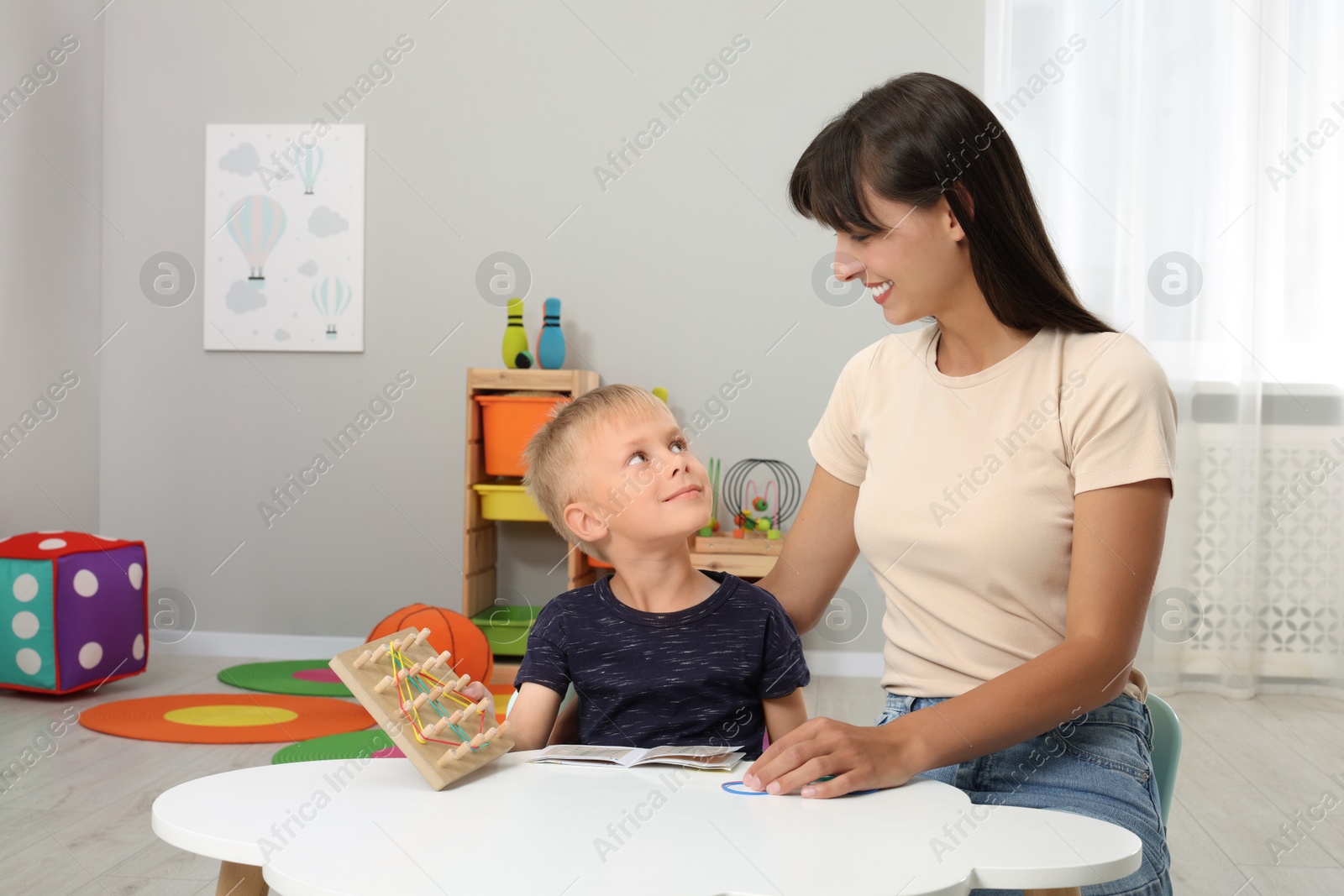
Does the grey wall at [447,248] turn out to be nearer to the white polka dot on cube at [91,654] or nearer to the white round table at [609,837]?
the white polka dot on cube at [91,654]

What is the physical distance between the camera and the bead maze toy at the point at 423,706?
2.72ft

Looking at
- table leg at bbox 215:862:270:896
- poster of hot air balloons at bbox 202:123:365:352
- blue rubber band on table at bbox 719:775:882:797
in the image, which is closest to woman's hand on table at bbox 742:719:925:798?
blue rubber band on table at bbox 719:775:882:797

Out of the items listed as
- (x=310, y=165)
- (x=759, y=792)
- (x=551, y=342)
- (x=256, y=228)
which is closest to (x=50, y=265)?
(x=256, y=228)

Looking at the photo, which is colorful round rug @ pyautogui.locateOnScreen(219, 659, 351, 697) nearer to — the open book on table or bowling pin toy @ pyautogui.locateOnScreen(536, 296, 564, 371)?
bowling pin toy @ pyautogui.locateOnScreen(536, 296, 564, 371)

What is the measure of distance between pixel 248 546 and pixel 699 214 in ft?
6.16

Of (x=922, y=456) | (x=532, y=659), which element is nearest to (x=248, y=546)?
(x=532, y=659)

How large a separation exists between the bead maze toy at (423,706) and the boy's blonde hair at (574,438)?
0.28m

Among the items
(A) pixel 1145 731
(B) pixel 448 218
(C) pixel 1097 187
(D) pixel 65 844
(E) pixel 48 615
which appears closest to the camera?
(A) pixel 1145 731

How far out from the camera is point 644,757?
36.1 inches

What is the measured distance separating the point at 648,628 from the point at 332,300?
274cm

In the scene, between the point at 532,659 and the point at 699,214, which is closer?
the point at 532,659

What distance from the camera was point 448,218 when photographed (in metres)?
3.53

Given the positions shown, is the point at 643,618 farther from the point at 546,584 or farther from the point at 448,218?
the point at 448,218

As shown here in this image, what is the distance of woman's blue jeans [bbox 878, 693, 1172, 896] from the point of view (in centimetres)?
97
